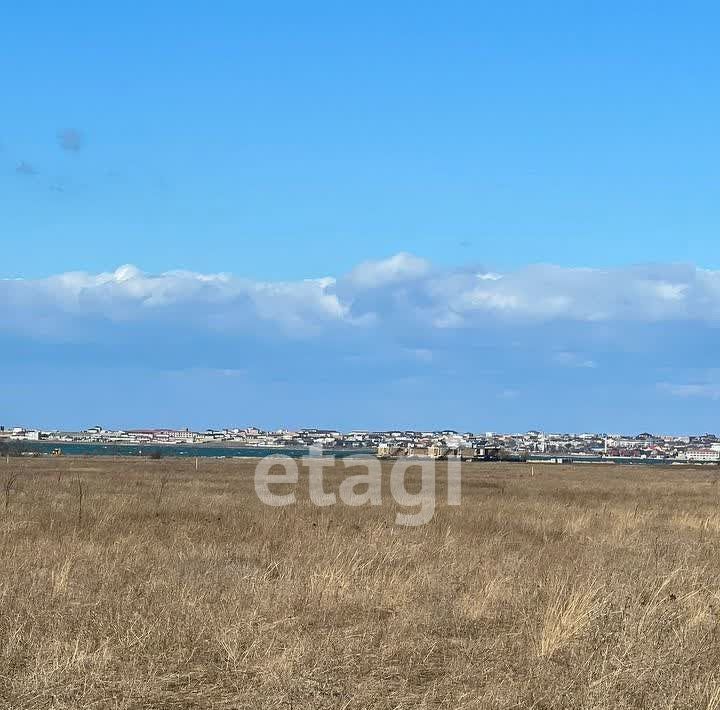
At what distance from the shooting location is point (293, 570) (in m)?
12.1

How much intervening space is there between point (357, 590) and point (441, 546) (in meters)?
4.84

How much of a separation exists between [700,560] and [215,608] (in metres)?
8.30

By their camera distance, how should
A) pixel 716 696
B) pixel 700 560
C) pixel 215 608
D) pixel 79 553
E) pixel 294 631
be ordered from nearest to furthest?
pixel 716 696 → pixel 294 631 → pixel 215 608 → pixel 79 553 → pixel 700 560

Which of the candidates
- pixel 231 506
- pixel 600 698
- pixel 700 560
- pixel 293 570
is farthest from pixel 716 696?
pixel 231 506

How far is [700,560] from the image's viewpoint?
48.3ft

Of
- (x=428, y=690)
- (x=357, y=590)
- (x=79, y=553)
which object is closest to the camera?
(x=428, y=690)

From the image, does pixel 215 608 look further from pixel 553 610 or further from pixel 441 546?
pixel 441 546

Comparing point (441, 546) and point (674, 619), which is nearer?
point (674, 619)

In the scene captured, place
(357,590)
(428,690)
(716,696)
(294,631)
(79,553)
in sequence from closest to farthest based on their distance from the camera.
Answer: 1. (716,696)
2. (428,690)
3. (294,631)
4. (357,590)
5. (79,553)

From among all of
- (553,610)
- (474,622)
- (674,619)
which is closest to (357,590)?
(474,622)

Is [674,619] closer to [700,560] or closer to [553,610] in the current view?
[553,610]

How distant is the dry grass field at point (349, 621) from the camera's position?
695 cm

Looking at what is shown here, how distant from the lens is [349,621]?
9500 millimetres

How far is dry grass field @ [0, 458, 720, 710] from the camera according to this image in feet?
22.8
